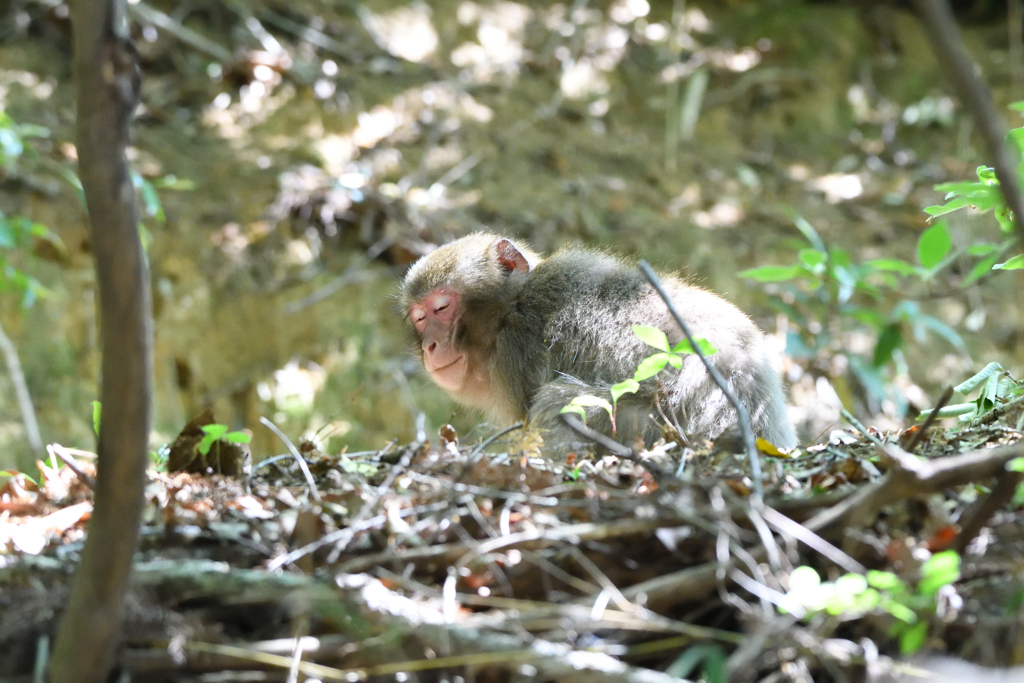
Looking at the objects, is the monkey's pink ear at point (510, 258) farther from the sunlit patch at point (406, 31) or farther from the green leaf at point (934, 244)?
the sunlit patch at point (406, 31)

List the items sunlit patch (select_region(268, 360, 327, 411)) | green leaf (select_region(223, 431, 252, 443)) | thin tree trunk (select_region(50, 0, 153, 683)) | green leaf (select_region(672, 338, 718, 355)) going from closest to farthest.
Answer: thin tree trunk (select_region(50, 0, 153, 683))
green leaf (select_region(672, 338, 718, 355))
green leaf (select_region(223, 431, 252, 443))
sunlit patch (select_region(268, 360, 327, 411))

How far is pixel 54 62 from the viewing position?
309 inches

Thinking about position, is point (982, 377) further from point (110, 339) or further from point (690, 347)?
point (110, 339)

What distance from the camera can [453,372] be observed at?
499 cm

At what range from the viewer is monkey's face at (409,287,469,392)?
4.95 metres

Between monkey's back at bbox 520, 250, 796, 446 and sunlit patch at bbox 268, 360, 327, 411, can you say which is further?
sunlit patch at bbox 268, 360, 327, 411

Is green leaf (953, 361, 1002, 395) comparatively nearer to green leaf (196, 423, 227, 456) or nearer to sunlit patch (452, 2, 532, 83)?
green leaf (196, 423, 227, 456)

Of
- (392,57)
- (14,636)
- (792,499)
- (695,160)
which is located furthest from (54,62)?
(792,499)

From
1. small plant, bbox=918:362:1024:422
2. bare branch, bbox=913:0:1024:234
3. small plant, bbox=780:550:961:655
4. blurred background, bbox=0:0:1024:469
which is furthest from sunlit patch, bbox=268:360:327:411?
bare branch, bbox=913:0:1024:234

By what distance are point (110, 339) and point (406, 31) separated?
27.5ft

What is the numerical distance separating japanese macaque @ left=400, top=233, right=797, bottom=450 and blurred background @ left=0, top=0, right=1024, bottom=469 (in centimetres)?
47

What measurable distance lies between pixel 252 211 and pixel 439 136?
6.96 feet

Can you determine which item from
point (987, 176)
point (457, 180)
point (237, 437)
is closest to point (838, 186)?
point (457, 180)

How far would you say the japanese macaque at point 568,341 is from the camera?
4.06m
